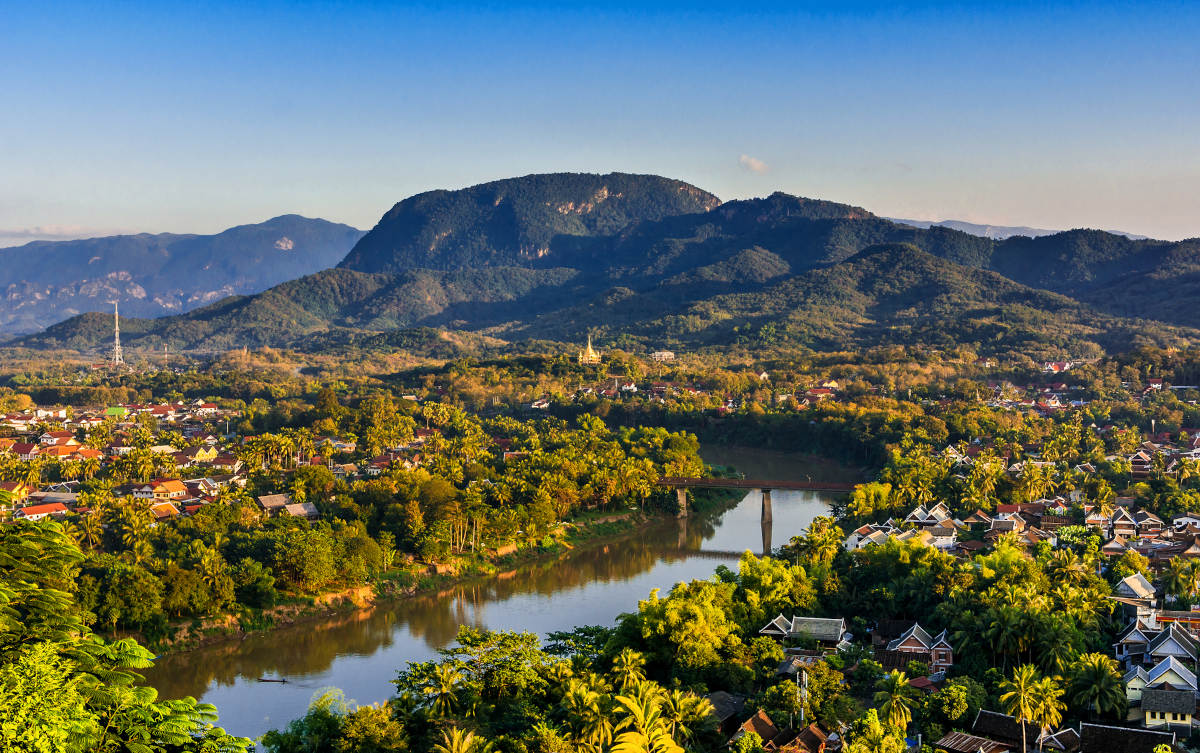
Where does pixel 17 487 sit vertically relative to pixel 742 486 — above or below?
below

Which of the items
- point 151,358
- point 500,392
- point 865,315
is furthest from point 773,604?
point 151,358

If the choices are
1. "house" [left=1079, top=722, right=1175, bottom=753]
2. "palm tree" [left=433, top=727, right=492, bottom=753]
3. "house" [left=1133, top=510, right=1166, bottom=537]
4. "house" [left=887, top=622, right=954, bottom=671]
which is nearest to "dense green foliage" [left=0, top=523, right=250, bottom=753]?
"palm tree" [left=433, top=727, right=492, bottom=753]

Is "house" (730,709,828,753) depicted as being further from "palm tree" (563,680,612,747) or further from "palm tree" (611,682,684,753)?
"palm tree" (563,680,612,747)

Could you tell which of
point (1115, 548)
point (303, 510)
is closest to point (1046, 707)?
point (1115, 548)

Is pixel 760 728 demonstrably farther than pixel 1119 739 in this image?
Yes

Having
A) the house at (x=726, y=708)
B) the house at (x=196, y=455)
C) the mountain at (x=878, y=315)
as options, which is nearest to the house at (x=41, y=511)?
the house at (x=196, y=455)

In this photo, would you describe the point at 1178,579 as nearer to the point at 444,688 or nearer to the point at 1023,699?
the point at 1023,699
